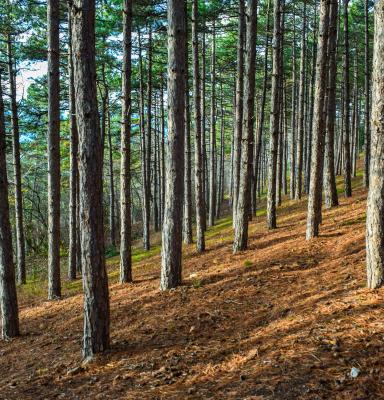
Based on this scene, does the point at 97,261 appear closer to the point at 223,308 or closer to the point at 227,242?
the point at 223,308

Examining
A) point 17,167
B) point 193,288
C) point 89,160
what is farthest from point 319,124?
point 17,167

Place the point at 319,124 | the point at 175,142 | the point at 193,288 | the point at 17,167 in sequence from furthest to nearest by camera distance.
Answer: the point at 17,167
the point at 319,124
the point at 193,288
the point at 175,142

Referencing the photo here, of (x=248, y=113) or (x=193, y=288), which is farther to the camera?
(x=248, y=113)

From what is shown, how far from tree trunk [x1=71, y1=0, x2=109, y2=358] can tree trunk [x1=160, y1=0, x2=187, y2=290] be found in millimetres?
2602

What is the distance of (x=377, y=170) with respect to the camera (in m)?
5.60

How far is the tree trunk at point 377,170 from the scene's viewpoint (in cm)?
552

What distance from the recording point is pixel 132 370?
530 centimetres

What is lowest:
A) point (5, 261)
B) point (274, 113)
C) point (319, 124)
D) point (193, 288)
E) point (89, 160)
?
point (193, 288)

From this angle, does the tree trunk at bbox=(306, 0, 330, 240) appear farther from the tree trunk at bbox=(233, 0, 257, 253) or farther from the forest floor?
the tree trunk at bbox=(233, 0, 257, 253)

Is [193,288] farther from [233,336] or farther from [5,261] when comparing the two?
[5,261]

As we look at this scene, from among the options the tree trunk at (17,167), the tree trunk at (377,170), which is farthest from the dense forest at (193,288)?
the tree trunk at (17,167)

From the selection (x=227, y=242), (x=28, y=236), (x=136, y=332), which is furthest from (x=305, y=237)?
(x=28, y=236)

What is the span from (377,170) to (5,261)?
722 centimetres

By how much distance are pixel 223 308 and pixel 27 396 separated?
10.9 feet
